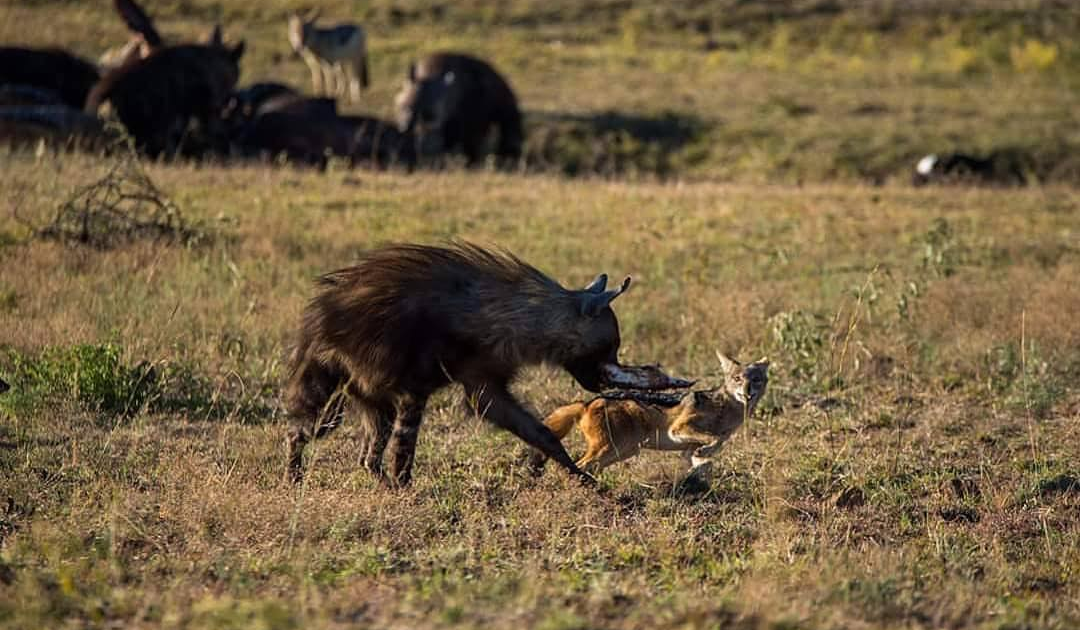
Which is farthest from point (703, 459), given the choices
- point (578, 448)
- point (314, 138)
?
point (314, 138)

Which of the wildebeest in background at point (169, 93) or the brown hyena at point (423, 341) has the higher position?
the wildebeest in background at point (169, 93)

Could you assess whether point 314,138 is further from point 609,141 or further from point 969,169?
point 969,169

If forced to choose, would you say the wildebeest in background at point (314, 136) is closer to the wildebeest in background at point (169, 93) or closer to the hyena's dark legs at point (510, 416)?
the wildebeest in background at point (169, 93)

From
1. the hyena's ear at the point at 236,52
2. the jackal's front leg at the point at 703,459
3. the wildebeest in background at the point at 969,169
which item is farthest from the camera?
the hyena's ear at the point at 236,52

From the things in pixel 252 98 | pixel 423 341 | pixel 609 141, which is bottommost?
pixel 423 341

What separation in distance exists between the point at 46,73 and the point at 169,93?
3.71 metres

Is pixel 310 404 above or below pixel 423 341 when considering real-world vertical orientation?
below

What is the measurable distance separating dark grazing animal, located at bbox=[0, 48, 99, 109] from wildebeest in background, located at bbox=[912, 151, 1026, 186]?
460 inches

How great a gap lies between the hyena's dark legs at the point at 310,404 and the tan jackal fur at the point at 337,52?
715 inches

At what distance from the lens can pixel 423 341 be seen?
7.77 m

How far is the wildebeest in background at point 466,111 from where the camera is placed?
22.2m

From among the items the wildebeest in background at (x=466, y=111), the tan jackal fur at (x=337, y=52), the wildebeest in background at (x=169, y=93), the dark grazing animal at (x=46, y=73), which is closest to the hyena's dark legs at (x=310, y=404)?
the wildebeest in background at (x=169, y=93)

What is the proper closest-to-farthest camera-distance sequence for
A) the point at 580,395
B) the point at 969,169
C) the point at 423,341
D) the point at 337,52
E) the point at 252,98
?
the point at 423,341
the point at 580,395
the point at 969,169
the point at 252,98
the point at 337,52

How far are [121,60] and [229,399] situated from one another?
14925 mm
